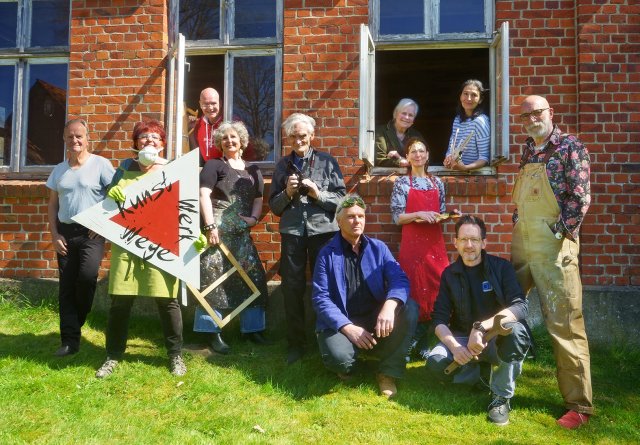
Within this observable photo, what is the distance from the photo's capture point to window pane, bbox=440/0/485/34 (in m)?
5.70

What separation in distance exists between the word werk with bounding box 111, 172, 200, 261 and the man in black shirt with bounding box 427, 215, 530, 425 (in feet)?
6.33

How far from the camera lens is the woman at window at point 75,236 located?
15.7ft

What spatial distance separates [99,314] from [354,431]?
304 cm

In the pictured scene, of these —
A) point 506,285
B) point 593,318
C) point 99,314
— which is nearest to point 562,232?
point 506,285

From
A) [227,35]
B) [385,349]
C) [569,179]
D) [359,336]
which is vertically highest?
[227,35]

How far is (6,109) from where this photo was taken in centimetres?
634

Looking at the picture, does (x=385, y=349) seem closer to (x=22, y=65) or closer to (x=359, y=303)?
(x=359, y=303)

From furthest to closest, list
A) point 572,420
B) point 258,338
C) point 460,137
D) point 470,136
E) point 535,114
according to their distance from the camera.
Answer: point 460,137 < point 470,136 < point 258,338 < point 535,114 < point 572,420

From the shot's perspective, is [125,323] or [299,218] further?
[299,218]

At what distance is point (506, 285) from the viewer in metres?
4.02

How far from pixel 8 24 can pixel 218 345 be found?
13.8 feet

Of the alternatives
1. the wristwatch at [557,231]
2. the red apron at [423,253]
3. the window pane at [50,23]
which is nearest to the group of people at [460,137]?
the red apron at [423,253]

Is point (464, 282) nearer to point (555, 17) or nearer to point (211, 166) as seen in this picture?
point (211, 166)

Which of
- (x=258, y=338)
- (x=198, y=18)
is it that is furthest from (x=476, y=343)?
(x=198, y=18)
